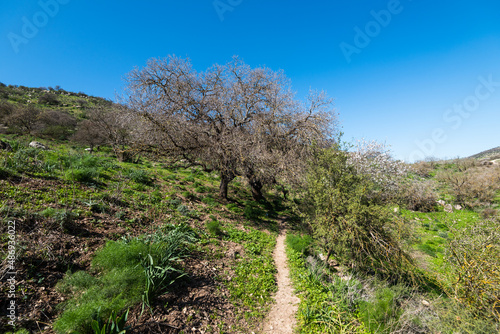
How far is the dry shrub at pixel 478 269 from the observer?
456 cm

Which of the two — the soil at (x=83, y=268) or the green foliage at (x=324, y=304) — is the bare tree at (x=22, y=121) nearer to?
the soil at (x=83, y=268)

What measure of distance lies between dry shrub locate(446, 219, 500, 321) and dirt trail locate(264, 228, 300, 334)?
4.44 m

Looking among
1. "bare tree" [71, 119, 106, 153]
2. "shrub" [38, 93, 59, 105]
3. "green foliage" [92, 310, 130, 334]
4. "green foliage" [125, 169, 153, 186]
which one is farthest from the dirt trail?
"shrub" [38, 93, 59, 105]

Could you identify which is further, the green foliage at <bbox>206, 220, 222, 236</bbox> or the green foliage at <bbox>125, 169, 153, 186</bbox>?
the green foliage at <bbox>125, 169, 153, 186</bbox>

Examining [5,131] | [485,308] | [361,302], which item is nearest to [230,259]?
[361,302]

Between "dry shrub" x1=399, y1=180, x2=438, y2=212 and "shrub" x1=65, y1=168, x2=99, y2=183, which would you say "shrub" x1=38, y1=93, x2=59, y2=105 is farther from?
"dry shrub" x1=399, y1=180, x2=438, y2=212

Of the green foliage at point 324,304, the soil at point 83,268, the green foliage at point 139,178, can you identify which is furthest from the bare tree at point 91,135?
the green foliage at point 324,304

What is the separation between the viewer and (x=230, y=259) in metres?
6.84

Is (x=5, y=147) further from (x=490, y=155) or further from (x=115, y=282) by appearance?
(x=490, y=155)

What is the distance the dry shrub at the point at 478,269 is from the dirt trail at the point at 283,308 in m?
4.44

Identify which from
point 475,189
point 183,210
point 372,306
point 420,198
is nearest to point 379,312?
point 372,306

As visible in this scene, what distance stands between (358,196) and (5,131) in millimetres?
39550

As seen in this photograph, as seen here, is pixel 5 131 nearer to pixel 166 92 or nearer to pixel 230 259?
pixel 166 92

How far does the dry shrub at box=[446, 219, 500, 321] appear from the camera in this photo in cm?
456
